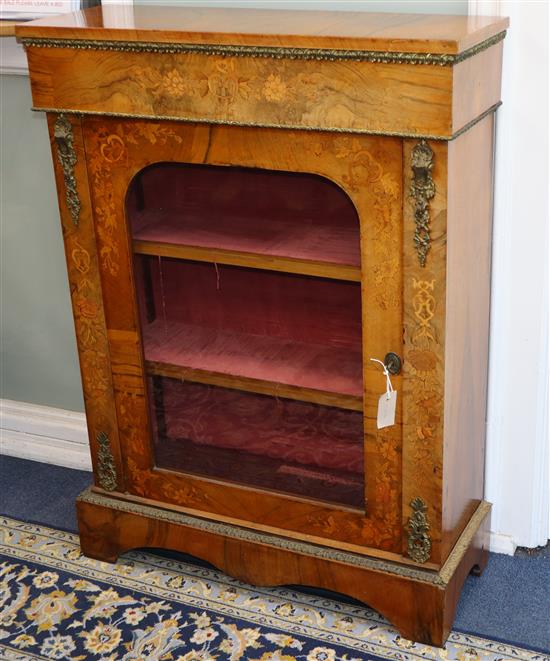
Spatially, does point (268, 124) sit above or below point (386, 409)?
above

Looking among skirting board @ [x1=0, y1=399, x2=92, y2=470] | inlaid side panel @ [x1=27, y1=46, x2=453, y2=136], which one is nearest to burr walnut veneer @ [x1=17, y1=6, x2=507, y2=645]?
inlaid side panel @ [x1=27, y1=46, x2=453, y2=136]

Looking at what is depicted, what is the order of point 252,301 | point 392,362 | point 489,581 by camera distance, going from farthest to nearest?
point 489,581
point 252,301
point 392,362

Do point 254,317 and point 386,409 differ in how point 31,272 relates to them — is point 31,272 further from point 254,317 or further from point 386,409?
point 386,409

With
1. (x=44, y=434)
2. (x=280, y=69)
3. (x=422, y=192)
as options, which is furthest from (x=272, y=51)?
(x=44, y=434)

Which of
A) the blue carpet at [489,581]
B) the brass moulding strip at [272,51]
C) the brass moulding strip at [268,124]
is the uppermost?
the brass moulding strip at [272,51]

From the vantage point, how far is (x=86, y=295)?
5.51 ft

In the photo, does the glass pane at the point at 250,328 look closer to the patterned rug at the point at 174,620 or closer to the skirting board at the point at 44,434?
the patterned rug at the point at 174,620

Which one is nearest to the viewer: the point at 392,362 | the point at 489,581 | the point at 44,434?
the point at 392,362

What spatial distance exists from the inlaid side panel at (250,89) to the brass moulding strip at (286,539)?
70 cm

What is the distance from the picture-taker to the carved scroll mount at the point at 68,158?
1.55 meters

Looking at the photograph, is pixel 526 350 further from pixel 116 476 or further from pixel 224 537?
pixel 116 476

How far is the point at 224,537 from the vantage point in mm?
1724

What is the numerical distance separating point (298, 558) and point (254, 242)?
535 millimetres

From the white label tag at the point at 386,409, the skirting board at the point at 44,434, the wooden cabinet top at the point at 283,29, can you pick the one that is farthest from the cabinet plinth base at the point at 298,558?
the wooden cabinet top at the point at 283,29
